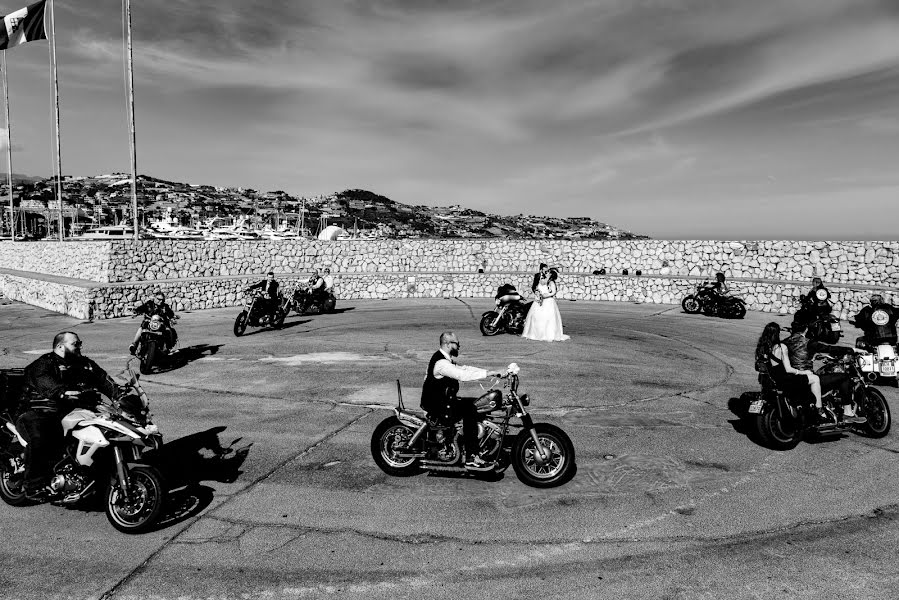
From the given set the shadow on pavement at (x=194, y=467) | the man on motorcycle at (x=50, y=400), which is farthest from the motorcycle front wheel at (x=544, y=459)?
the man on motorcycle at (x=50, y=400)

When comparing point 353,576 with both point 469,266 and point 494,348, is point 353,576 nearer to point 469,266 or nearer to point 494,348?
point 494,348

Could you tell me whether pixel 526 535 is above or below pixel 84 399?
below

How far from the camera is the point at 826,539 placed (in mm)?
5309

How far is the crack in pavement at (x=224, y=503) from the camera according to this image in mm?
4593

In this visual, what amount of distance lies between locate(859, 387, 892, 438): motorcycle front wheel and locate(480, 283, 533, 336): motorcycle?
9.33 metres

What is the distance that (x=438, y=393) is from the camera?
6.46m

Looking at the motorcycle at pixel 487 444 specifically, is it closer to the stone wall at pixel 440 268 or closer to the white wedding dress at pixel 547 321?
the white wedding dress at pixel 547 321

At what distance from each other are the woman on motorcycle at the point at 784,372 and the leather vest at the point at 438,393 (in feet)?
13.7

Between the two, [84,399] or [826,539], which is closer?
[826,539]

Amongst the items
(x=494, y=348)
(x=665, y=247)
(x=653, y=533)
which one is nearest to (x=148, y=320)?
(x=494, y=348)

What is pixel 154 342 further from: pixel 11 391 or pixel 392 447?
pixel 392 447

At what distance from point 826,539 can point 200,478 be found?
6287mm

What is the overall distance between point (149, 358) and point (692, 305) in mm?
17702

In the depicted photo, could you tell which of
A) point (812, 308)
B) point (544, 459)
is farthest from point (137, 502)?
point (812, 308)
